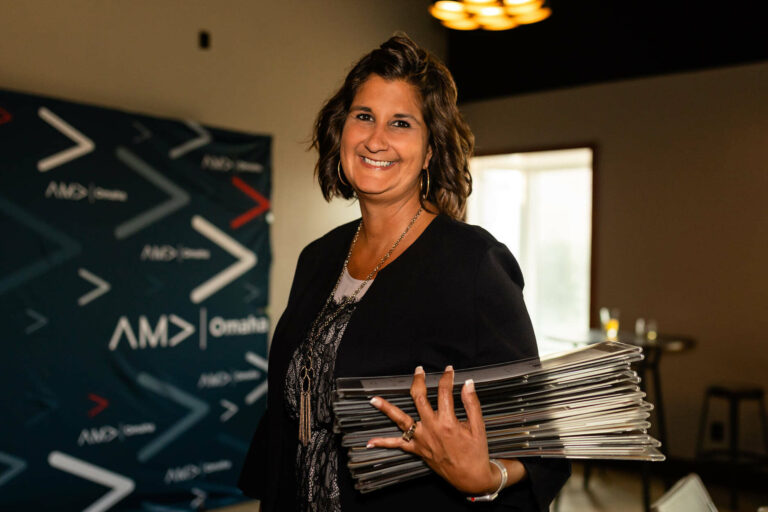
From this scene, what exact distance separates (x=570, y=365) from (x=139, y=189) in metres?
3.50

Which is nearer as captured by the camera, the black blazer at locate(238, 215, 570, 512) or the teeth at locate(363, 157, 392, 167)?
the black blazer at locate(238, 215, 570, 512)

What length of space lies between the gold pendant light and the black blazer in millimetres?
3549

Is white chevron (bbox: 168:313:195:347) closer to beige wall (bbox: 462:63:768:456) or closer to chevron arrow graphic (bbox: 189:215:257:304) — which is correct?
chevron arrow graphic (bbox: 189:215:257:304)

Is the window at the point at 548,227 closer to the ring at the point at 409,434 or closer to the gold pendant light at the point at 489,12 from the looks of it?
the gold pendant light at the point at 489,12

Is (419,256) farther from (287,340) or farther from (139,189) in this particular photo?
(139,189)

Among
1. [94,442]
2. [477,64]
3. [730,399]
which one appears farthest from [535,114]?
[94,442]

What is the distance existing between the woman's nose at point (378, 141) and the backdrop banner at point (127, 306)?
2.80 m

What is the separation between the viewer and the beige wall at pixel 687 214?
4.97m

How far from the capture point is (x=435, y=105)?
1.25 m

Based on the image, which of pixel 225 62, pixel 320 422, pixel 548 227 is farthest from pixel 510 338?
pixel 548 227

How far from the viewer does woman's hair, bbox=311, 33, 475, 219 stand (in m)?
1.23

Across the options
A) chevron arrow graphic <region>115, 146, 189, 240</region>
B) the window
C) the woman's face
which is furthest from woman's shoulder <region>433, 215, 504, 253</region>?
A: the window

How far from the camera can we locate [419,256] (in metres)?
1.17

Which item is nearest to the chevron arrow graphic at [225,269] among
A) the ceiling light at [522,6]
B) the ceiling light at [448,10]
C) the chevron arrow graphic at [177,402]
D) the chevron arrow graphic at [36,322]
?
the chevron arrow graphic at [177,402]
